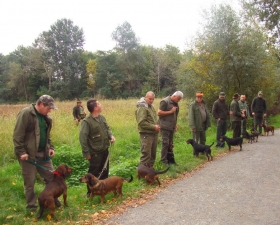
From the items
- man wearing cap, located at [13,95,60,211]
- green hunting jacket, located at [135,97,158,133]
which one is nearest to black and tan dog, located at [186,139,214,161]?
green hunting jacket, located at [135,97,158,133]

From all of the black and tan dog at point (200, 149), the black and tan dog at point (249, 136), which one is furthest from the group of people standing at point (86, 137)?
the black and tan dog at point (249, 136)

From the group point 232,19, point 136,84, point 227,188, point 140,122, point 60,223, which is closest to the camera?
point 60,223

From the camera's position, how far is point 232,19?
16297mm

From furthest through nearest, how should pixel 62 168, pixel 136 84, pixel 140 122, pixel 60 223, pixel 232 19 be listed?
1. pixel 136 84
2. pixel 232 19
3. pixel 140 122
4. pixel 62 168
5. pixel 60 223

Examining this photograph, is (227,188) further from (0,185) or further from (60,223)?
(0,185)

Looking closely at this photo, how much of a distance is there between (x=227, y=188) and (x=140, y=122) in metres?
2.60

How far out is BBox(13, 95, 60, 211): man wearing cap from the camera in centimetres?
467

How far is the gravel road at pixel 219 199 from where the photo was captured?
4.69m

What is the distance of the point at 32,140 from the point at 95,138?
1.31 metres

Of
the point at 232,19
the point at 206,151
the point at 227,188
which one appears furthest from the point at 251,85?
the point at 227,188

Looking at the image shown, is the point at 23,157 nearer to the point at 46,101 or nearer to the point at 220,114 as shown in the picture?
the point at 46,101

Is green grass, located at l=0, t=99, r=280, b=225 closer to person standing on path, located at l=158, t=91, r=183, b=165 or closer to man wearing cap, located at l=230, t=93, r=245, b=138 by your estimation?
person standing on path, located at l=158, t=91, r=183, b=165

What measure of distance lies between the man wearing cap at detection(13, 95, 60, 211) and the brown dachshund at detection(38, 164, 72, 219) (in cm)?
36

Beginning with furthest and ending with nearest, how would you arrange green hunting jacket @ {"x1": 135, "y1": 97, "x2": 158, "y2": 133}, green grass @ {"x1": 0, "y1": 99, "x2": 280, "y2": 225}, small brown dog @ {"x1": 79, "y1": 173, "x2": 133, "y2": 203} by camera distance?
1. green hunting jacket @ {"x1": 135, "y1": 97, "x2": 158, "y2": 133}
2. small brown dog @ {"x1": 79, "y1": 173, "x2": 133, "y2": 203}
3. green grass @ {"x1": 0, "y1": 99, "x2": 280, "y2": 225}
